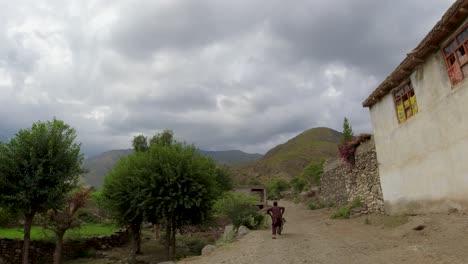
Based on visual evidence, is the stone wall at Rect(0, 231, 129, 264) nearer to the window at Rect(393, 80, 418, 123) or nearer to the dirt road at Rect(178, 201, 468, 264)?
the dirt road at Rect(178, 201, 468, 264)

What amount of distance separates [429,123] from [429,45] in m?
3.05

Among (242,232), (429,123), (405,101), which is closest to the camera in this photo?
(429,123)

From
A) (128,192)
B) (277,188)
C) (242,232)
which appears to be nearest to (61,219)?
(128,192)

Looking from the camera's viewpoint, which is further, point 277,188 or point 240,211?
point 277,188

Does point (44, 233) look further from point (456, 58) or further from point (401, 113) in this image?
point (456, 58)

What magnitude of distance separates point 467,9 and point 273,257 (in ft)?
33.1

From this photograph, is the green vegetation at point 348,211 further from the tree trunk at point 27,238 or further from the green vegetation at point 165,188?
the tree trunk at point 27,238

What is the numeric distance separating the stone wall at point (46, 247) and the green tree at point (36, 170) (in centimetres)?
275

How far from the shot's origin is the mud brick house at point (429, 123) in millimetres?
11617

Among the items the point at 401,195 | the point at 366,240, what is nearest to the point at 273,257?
the point at 366,240

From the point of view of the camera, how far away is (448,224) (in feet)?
36.8

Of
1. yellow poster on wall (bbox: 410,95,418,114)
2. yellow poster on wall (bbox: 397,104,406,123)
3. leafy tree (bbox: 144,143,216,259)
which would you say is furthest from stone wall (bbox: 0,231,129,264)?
yellow poster on wall (bbox: 410,95,418,114)

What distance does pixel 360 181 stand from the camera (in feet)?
74.8

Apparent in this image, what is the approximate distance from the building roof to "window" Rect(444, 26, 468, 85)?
38 centimetres
